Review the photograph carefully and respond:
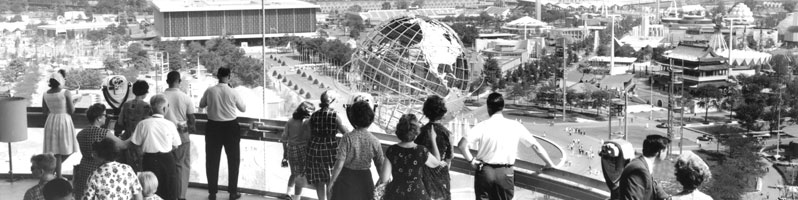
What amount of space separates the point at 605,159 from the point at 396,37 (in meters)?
2.90

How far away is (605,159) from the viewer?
1.96 metres

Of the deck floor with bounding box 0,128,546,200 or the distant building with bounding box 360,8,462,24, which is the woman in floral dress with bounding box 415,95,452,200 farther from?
the distant building with bounding box 360,8,462,24

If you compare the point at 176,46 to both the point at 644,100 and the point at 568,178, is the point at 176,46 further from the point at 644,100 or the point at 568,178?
the point at 568,178

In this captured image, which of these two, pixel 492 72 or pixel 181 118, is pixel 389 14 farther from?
pixel 181 118

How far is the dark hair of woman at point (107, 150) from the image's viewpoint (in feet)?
6.73

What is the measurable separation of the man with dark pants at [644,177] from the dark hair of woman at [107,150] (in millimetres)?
983

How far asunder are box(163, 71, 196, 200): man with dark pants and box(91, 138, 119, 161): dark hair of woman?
1.50ft

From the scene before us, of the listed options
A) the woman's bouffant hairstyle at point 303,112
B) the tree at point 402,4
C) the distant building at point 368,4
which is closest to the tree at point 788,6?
the distant building at point 368,4

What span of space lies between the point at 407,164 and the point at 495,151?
0.21m

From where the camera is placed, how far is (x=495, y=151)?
7.09ft

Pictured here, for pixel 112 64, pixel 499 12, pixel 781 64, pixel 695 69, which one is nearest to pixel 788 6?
pixel 499 12

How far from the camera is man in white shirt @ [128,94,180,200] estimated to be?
7.82 ft

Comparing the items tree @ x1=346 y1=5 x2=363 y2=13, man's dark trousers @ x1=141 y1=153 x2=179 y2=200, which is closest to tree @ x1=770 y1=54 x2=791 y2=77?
tree @ x1=346 y1=5 x2=363 y2=13

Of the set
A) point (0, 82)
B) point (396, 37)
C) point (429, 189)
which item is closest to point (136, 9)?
point (0, 82)
